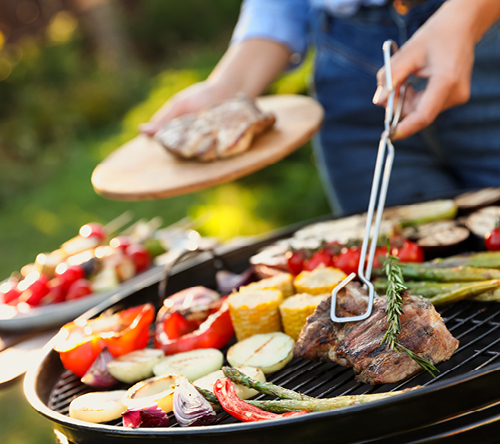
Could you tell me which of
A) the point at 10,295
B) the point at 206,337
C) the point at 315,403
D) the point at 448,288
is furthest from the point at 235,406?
the point at 10,295

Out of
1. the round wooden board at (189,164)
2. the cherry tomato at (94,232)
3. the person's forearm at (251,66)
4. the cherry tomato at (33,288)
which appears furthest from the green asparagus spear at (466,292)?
the cherry tomato at (94,232)

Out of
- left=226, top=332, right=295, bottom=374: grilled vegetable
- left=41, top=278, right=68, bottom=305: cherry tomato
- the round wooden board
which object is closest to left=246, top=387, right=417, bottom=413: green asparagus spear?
left=226, top=332, right=295, bottom=374: grilled vegetable

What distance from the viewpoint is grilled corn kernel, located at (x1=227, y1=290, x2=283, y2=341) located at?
205cm

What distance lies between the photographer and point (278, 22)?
10.7 ft

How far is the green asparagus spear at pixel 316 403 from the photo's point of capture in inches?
56.3

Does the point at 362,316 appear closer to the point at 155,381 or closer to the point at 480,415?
the point at 480,415

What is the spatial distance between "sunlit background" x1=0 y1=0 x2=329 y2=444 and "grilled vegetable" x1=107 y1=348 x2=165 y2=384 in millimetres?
1894

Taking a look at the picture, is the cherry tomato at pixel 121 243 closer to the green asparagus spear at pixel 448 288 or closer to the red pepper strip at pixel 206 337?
the red pepper strip at pixel 206 337

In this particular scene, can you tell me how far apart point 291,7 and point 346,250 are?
1723mm

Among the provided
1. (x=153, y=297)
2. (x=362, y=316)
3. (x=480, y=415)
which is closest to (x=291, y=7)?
(x=153, y=297)

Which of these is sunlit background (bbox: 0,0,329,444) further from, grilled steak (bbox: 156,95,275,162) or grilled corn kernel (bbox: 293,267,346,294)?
grilled corn kernel (bbox: 293,267,346,294)

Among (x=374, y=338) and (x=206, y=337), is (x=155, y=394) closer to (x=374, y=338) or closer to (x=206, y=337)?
(x=206, y=337)

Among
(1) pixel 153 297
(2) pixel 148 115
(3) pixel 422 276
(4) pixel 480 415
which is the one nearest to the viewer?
(4) pixel 480 415

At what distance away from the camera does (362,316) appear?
1.65 metres
